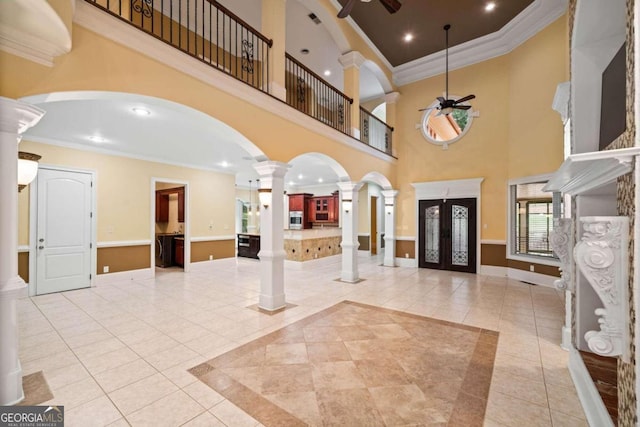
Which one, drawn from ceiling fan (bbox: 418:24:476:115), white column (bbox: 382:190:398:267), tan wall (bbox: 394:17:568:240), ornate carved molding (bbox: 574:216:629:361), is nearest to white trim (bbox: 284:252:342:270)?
white column (bbox: 382:190:398:267)

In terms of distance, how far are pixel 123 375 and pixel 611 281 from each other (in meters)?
3.74

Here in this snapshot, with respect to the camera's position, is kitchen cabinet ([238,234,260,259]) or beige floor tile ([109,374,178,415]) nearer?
beige floor tile ([109,374,178,415])

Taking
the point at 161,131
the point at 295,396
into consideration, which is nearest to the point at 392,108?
the point at 161,131

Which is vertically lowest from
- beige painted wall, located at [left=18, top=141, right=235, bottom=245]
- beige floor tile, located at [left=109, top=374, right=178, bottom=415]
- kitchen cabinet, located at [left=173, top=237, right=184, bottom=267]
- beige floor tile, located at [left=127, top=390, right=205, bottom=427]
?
beige floor tile, located at [left=109, top=374, right=178, bottom=415]

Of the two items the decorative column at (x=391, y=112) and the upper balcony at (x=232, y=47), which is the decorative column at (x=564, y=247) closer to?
the upper balcony at (x=232, y=47)

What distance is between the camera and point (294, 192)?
13.3m

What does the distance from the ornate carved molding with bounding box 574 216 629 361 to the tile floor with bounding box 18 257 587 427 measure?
110 cm

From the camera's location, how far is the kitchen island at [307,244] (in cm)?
813

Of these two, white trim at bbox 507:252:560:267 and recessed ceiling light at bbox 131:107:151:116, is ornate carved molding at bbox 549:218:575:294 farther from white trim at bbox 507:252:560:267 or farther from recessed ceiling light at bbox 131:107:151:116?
recessed ceiling light at bbox 131:107:151:116

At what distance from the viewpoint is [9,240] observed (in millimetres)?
2037

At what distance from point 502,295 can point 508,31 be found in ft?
20.4

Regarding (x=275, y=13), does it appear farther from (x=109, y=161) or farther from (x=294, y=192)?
(x=294, y=192)

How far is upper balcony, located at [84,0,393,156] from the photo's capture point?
3.25 metres

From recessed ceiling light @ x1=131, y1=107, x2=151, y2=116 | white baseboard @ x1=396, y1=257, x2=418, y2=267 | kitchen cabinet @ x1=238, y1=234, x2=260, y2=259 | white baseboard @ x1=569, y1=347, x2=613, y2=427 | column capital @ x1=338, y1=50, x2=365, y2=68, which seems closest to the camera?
white baseboard @ x1=569, y1=347, x2=613, y2=427
